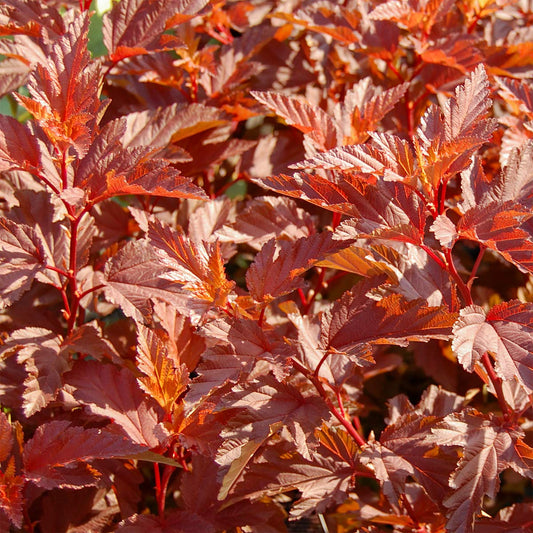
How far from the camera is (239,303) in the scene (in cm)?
90

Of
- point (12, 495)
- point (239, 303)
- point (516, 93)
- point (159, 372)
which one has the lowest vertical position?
point (12, 495)

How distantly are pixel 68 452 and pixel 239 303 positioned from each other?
12.4 inches

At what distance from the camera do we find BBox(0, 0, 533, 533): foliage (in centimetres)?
88

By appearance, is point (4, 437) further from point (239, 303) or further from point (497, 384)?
point (497, 384)

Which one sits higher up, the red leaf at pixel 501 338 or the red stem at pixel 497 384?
the red leaf at pixel 501 338

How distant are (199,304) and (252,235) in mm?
282

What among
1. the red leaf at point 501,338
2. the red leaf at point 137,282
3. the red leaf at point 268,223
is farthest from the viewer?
the red leaf at point 268,223

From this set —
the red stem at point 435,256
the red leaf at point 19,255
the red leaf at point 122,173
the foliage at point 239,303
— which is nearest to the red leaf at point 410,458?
the foliage at point 239,303

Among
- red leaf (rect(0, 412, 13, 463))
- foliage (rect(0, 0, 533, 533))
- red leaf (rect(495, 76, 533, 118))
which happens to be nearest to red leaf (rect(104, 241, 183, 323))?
foliage (rect(0, 0, 533, 533))

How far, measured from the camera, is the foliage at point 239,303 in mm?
875

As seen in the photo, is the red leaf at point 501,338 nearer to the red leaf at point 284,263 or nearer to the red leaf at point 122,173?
the red leaf at point 284,263

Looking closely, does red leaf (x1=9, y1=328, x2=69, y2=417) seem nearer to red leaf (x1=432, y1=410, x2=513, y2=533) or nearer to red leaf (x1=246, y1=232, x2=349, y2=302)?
red leaf (x1=246, y1=232, x2=349, y2=302)

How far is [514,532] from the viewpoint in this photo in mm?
957

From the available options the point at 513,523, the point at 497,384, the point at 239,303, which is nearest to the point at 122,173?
the point at 239,303
